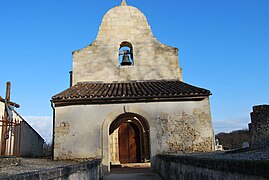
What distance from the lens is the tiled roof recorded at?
9859 millimetres

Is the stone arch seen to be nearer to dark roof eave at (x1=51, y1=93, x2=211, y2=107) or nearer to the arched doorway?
dark roof eave at (x1=51, y1=93, x2=211, y2=107)

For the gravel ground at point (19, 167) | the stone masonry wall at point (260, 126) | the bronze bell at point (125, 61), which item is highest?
the bronze bell at point (125, 61)

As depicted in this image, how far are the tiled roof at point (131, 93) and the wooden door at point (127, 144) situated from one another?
4.62m

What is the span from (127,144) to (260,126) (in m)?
10.7

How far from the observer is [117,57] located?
12523 millimetres

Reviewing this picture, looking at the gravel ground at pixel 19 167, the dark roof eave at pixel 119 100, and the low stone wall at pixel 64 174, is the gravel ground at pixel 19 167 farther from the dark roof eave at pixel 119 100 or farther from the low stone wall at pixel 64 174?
the dark roof eave at pixel 119 100

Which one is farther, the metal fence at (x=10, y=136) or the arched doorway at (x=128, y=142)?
the arched doorway at (x=128, y=142)

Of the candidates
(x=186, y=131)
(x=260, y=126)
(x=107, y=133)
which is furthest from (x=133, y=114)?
(x=260, y=126)

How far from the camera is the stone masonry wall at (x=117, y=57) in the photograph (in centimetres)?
1231

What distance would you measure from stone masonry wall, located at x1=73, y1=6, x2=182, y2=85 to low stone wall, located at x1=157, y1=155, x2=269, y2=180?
6.39 metres

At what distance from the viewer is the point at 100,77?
40.3ft

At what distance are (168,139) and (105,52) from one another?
18.2ft

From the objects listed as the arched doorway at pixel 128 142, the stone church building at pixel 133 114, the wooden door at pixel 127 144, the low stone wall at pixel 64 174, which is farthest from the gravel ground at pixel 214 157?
the wooden door at pixel 127 144

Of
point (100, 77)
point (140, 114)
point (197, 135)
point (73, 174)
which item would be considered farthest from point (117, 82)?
point (73, 174)
